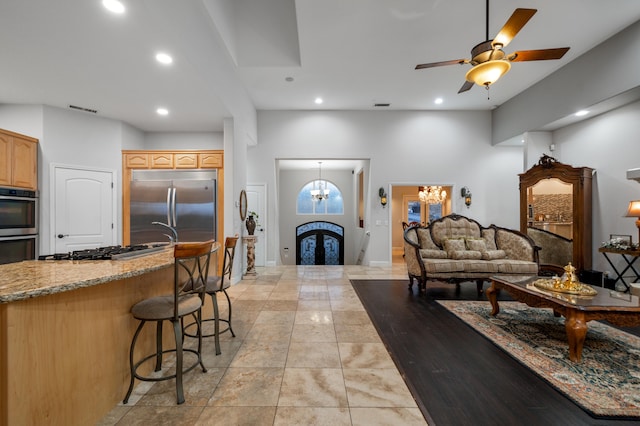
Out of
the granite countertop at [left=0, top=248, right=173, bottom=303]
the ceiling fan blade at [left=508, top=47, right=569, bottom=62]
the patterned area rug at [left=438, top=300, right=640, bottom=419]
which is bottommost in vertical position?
the patterned area rug at [left=438, top=300, right=640, bottom=419]

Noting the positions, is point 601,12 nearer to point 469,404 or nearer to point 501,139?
point 501,139

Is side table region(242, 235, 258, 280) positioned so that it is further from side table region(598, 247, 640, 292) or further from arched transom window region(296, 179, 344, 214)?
side table region(598, 247, 640, 292)

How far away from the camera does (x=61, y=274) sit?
1.63 metres

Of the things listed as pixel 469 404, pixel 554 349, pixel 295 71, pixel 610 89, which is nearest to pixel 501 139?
pixel 610 89

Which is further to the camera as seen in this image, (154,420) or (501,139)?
(501,139)

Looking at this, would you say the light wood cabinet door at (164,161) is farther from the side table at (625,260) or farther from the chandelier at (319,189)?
the side table at (625,260)

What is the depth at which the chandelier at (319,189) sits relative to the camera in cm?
1034

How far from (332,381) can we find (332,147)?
575 cm

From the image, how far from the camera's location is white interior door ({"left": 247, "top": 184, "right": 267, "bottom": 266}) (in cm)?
707

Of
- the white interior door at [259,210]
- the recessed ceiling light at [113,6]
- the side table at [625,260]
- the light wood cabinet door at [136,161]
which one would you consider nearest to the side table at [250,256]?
the white interior door at [259,210]

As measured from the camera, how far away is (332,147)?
23.4 feet

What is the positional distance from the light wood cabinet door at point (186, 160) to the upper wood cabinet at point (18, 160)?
1891 mm

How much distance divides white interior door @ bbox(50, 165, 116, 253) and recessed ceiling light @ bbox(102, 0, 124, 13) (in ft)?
10.7

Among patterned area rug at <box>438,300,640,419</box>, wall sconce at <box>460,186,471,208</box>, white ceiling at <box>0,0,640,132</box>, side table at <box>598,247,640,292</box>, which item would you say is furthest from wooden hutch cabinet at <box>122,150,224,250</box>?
side table at <box>598,247,640,292</box>
